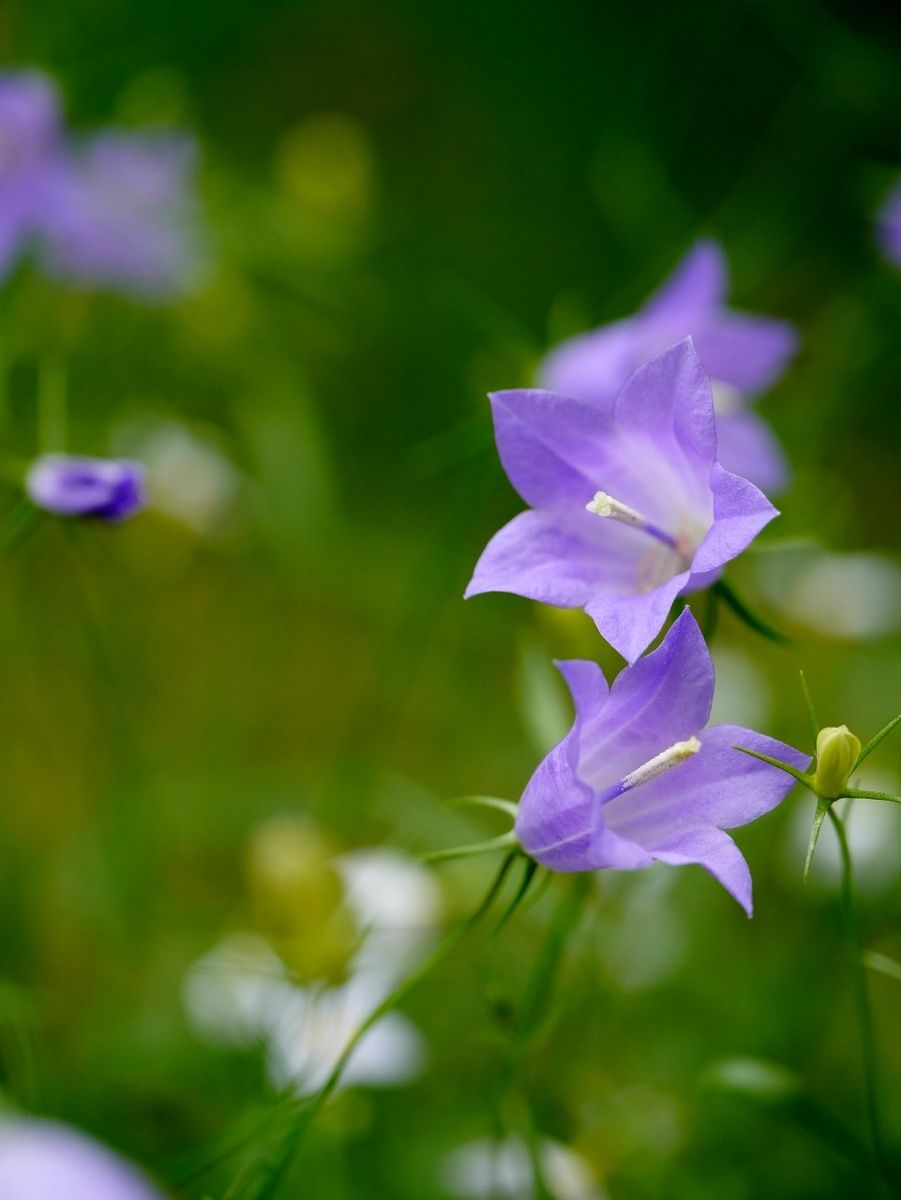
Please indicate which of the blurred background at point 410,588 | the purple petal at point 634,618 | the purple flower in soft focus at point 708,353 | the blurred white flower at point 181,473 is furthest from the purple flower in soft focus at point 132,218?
the purple petal at point 634,618

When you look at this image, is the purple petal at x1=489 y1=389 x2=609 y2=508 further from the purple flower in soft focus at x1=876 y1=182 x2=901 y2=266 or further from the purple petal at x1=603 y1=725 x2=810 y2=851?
the purple flower in soft focus at x1=876 y1=182 x2=901 y2=266

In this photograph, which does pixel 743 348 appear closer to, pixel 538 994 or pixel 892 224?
pixel 892 224

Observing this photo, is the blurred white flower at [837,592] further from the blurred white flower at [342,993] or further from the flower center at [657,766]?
the flower center at [657,766]

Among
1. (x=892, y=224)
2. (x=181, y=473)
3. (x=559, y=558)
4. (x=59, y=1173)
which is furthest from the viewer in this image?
(x=181, y=473)

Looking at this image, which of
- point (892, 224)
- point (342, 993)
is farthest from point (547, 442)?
point (892, 224)

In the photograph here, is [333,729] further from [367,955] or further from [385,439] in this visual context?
[367,955]

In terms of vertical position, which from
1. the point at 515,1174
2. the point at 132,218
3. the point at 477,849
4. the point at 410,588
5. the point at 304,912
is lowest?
the point at 515,1174

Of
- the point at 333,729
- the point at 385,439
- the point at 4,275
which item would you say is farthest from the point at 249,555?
the point at 4,275
